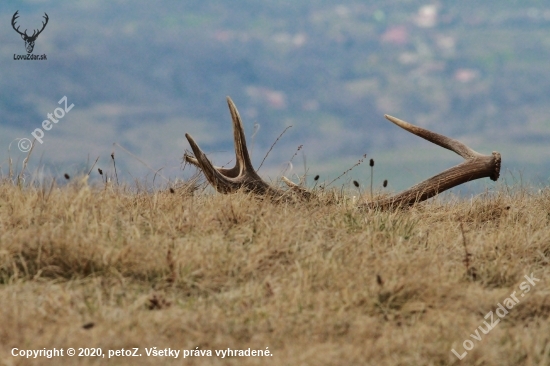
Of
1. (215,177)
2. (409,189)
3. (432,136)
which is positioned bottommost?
(409,189)

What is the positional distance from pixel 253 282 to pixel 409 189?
355cm

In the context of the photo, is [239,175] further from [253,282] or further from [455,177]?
[253,282]

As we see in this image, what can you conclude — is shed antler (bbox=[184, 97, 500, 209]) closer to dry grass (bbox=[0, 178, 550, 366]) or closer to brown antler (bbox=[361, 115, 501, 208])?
brown antler (bbox=[361, 115, 501, 208])

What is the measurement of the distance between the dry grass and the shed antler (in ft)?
1.62

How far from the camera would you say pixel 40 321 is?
162 inches

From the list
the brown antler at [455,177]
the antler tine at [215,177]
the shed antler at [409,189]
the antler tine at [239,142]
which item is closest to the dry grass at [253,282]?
the antler tine at [215,177]

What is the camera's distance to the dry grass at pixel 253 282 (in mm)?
3982

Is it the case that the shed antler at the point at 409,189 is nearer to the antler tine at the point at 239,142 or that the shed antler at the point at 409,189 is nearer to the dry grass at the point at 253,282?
the antler tine at the point at 239,142

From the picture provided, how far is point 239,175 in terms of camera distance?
7375mm

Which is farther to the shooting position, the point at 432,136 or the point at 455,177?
the point at 432,136

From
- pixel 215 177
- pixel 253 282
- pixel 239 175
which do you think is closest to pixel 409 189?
pixel 239 175

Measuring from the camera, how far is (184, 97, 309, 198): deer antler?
705 cm

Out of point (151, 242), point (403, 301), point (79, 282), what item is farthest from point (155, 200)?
point (403, 301)

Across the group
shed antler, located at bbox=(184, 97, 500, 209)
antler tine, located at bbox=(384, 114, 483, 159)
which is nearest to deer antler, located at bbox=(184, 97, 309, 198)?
shed antler, located at bbox=(184, 97, 500, 209)
